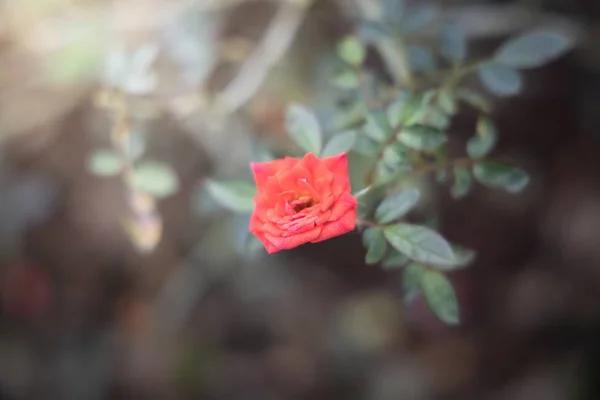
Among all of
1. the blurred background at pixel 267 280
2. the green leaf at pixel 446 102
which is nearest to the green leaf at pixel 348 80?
the green leaf at pixel 446 102

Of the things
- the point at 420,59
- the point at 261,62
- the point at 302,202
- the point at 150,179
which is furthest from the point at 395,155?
the point at 261,62

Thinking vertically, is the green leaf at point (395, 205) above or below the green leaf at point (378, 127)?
below

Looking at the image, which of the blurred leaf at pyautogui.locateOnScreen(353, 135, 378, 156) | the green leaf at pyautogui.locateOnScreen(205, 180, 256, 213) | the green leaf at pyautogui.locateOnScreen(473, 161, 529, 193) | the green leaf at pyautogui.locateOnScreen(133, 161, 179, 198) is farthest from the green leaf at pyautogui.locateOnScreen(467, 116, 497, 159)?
the green leaf at pyautogui.locateOnScreen(133, 161, 179, 198)

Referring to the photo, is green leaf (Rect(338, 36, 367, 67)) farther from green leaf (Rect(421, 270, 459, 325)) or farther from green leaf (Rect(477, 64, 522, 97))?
green leaf (Rect(421, 270, 459, 325))

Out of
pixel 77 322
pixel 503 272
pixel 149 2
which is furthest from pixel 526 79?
pixel 77 322

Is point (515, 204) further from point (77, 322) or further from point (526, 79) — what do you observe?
point (77, 322)

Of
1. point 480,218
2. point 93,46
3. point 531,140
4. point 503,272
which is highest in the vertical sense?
point 93,46

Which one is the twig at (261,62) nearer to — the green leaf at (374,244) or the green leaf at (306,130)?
the green leaf at (306,130)
